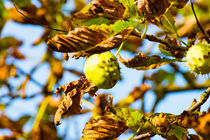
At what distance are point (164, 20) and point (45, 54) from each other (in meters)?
1.89

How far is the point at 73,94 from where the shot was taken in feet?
4.11

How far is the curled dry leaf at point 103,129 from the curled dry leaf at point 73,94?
9 cm

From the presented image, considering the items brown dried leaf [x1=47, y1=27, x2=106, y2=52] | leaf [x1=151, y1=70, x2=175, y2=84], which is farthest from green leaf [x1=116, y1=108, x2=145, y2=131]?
leaf [x1=151, y1=70, x2=175, y2=84]

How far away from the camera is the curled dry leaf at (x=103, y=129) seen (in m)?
1.25

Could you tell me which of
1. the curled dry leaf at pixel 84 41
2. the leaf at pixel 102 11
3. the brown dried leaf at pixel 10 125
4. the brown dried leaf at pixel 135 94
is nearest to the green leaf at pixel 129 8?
the leaf at pixel 102 11

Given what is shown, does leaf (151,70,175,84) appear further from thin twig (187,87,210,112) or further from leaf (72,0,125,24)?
leaf (72,0,125,24)

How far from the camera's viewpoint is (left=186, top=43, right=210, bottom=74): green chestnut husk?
1.18 metres

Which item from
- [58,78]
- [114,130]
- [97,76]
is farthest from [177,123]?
[58,78]

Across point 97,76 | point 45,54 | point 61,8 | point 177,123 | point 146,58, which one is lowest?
point 177,123

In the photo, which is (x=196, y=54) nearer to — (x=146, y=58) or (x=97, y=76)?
(x=146, y=58)

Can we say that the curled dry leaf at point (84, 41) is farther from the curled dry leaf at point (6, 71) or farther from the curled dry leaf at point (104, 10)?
the curled dry leaf at point (6, 71)

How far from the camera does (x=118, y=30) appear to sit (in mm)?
1162

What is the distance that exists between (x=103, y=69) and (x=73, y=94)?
0.71 ft

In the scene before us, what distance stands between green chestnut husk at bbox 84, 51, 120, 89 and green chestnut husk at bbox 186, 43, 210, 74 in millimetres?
303
